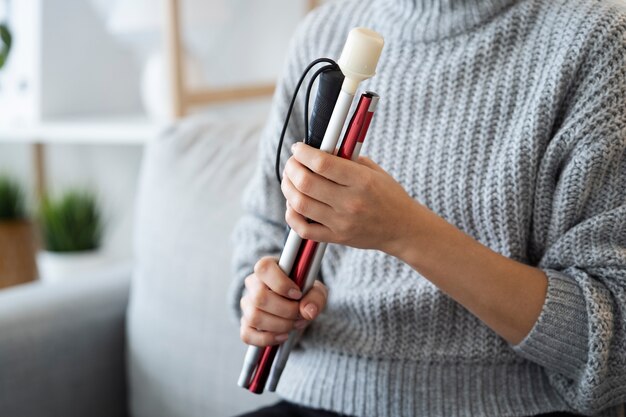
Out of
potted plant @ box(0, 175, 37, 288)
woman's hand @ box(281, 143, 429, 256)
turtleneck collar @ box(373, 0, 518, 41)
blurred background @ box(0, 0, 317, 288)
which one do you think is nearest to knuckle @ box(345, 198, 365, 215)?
woman's hand @ box(281, 143, 429, 256)

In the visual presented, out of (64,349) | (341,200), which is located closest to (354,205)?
(341,200)

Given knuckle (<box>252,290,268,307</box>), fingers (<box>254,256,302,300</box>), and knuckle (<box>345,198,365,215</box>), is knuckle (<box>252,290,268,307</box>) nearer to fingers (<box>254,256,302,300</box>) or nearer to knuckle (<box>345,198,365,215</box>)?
fingers (<box>254,256,302,300</box>)

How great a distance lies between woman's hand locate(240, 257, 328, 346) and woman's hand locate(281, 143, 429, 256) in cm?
9

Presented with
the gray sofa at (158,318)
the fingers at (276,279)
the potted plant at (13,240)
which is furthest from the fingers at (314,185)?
the potted plant at (13,240)

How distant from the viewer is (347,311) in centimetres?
82

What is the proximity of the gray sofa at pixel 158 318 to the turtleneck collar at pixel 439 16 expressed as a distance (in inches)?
14.8

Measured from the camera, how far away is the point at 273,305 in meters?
0.71

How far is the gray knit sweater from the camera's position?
2.31 ft

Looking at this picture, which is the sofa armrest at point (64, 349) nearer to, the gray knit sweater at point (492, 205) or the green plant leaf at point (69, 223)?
the gray knit sweater at point (492, 205)

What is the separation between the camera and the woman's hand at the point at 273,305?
2.29 feet

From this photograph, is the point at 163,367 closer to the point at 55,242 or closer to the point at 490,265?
the point at 490,265

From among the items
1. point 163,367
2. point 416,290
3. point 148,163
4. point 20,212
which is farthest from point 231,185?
point 20,212

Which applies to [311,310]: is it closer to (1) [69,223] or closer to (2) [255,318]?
→ (2) [255,318]

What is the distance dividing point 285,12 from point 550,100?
1.11m
